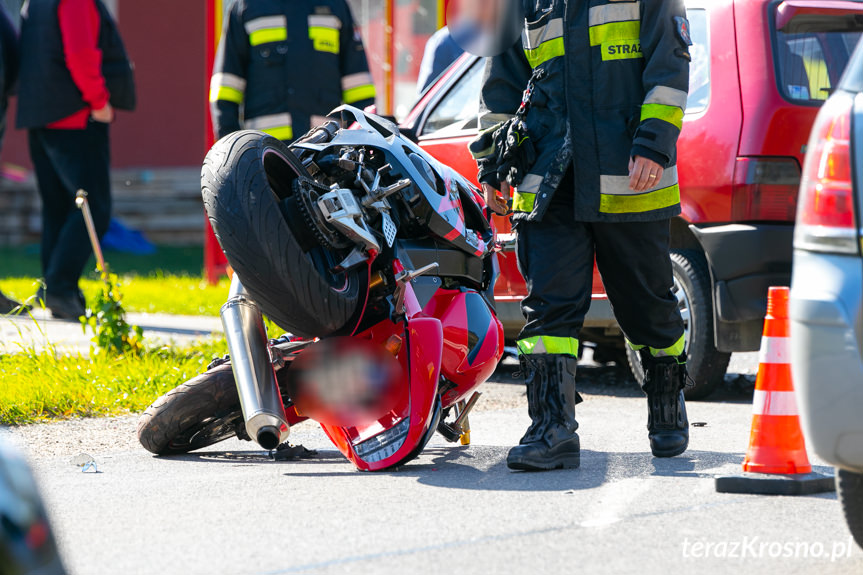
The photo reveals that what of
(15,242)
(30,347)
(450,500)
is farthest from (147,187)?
(450,500)

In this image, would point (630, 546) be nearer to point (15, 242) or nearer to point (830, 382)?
point (830, 382)

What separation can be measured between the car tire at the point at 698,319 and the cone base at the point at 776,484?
1826 mm

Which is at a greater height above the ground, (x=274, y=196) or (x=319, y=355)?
(x=274, y=196)

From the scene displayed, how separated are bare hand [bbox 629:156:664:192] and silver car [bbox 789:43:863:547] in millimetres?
1139

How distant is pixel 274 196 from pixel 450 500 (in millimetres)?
1003

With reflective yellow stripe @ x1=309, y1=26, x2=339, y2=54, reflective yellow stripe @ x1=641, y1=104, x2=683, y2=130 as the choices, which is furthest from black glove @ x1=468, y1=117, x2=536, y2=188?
reflective yellow stripe @ x1=309, y1=26, x2=339, y2=54

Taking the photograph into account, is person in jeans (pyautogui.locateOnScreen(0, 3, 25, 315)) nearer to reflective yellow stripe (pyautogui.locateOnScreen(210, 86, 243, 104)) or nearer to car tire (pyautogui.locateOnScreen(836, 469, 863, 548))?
reflective yellow stripe (pyautogui.locateOnScreen(210, 86, 243, 104))

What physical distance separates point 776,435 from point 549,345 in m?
0.77

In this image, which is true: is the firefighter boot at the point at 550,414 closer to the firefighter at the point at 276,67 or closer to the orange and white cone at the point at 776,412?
the orange and white cone at the point at 776,412

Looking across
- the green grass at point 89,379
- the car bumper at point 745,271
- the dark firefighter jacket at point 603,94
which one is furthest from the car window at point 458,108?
the dark firefighter jacket at point 603,94

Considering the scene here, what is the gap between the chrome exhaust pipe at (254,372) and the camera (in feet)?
13.1

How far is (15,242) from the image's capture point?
1545 centimetres

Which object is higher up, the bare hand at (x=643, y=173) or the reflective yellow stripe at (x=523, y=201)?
the bare hand at (x=643, y=173)

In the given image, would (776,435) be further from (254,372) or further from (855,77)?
(254,372)
